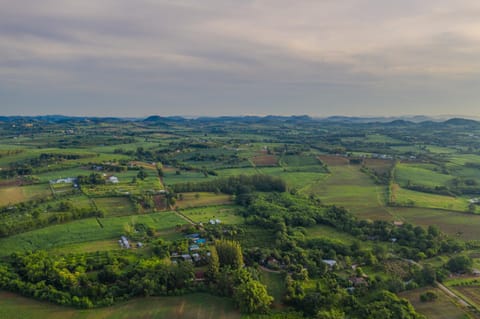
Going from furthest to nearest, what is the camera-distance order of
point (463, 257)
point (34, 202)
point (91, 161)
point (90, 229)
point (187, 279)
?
point (91, 161), point (34, 202), point (90, 229), point (463, 257), point (187, 279)

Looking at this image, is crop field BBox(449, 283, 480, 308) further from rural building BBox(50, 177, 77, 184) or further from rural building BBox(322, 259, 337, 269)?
rural building BBox(50, 177, 77, 184)

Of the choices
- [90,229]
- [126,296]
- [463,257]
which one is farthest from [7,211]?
[463,257]

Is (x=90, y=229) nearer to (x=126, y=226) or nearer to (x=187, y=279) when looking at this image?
(x=126, y=226)

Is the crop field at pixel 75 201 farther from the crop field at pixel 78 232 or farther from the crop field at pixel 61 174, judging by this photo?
the crop field at pixel 61 174

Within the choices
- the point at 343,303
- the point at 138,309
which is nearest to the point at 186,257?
the point at 138,309

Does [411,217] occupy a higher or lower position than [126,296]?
higher

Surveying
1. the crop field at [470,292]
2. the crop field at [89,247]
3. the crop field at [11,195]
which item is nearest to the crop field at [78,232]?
the crop field at [89,247]
